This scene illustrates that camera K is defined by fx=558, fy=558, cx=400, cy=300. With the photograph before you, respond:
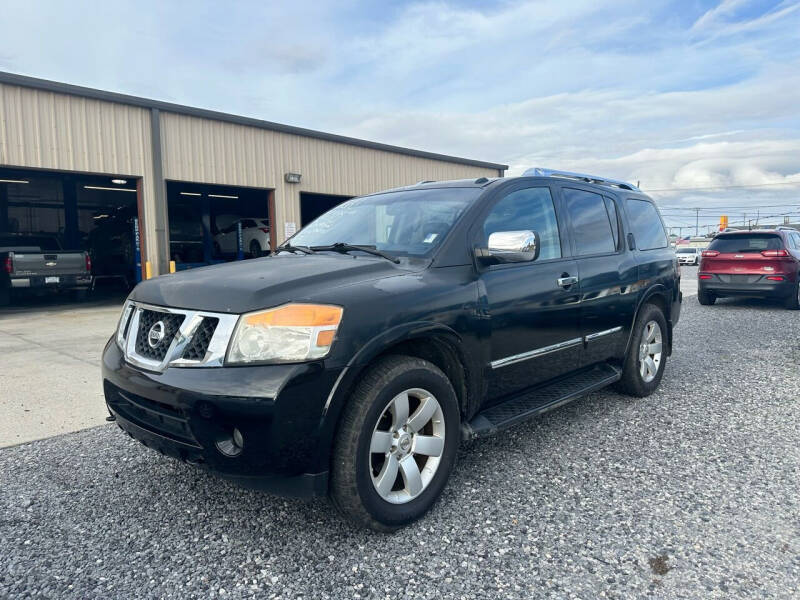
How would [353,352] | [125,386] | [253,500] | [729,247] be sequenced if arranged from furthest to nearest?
[729,247], [253,500], [125,386], [353,352]

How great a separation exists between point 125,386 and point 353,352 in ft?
3.71

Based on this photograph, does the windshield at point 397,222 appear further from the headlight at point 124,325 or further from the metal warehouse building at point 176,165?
the metal warehouse building at point 176,165

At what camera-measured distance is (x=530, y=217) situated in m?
3.67

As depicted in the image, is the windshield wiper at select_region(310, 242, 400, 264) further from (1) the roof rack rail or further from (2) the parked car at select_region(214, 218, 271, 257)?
(2) the parked car at select_region(214, 218, 271, 257)

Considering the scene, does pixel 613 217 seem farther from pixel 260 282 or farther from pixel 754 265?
pixel 754 265

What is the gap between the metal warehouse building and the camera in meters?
11.3

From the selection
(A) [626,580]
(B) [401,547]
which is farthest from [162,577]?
(A) [626,580]

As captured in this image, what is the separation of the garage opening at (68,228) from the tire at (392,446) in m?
12.2

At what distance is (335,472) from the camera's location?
239 centimetres

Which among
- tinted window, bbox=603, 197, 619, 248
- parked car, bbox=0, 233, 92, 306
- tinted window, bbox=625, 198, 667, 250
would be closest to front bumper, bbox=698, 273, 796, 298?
tinted window, bbox=625, 198, 667, 250

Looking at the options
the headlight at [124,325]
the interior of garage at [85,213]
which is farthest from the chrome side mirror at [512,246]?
the interior of garage at [85,213]

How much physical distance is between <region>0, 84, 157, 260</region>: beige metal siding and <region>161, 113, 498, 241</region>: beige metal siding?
0.64m

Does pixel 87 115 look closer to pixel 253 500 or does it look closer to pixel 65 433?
pixel 65 433

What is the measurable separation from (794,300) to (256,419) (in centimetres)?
1176
